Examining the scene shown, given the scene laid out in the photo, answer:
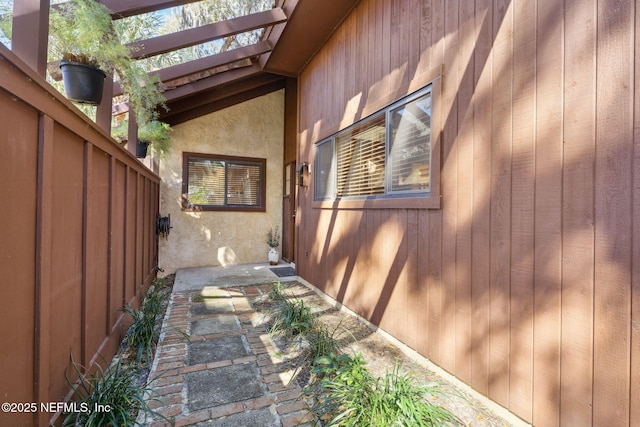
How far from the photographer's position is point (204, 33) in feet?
11.1

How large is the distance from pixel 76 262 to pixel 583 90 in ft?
9.14

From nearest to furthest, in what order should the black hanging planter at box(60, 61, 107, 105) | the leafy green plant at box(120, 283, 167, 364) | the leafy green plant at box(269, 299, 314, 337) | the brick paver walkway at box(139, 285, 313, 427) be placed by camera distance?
the brick paver walkway at box(139, 285, 313, 427), the black hanging planter at box(60, 61, 107, 105), the leafy green plant at box(120, 283, 167, 364), the leafy green plant at box(269, 299, 314, 337)

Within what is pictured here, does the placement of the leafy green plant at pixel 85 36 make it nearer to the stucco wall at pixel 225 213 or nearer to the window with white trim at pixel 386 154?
the window with white trim at pixel 386 154

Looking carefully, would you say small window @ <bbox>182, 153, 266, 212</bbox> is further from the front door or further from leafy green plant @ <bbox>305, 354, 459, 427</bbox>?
leafy green plant @ <bbox>305, 354, 459, 427</bbox>

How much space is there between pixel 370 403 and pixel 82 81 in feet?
9.05

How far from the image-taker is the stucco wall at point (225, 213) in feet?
19.1

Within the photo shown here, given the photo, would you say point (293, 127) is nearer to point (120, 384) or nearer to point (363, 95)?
point (363, 95)

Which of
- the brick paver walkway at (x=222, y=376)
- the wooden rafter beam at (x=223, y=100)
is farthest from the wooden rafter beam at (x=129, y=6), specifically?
the wooden rafter beam at (x=223, y=100)

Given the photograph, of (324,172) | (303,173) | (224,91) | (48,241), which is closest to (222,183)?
(224,91)

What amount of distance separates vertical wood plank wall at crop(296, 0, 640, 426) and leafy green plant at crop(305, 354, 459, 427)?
1.77ft

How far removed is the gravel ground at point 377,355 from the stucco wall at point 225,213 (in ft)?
8.88

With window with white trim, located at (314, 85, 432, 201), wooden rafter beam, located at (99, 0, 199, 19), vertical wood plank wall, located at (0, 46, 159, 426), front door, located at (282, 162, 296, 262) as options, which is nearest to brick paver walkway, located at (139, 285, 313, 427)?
vertical wood plank wall, located at (0, 46, 159, 426)

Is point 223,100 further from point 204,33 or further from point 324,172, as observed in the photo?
point 324,172

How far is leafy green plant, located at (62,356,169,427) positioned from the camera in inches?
55.9
